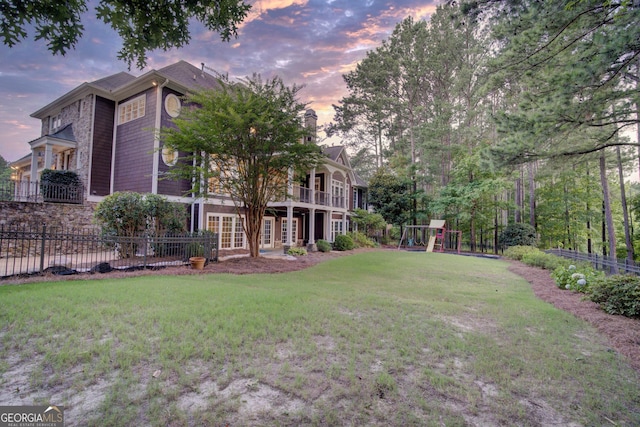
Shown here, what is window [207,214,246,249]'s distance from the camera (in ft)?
48.1

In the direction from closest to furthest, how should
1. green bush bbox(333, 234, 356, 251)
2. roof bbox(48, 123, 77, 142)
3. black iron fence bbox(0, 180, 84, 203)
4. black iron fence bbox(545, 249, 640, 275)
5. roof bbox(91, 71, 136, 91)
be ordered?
black iron fence bbox(545, 249, 640, 275)
black iron fence bbox(0, 180, 84, 203)
roof bbox(91, 71, 136, 91)
roof bbox(48, 123, 77, 142)
green bush bbox(333, 234, 356, 251)

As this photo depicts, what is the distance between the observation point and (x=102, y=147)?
1473cm

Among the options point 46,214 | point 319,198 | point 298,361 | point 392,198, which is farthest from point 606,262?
point 46,214

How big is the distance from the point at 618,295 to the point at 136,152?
17.6 m

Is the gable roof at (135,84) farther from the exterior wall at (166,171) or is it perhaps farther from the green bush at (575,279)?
the green bush at (575,279)

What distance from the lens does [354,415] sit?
2.24 metres

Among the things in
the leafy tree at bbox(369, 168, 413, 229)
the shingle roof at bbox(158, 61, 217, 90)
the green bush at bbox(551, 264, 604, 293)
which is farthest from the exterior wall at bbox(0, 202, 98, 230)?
the leafy tree at bbox(369, 168, 413, 229)

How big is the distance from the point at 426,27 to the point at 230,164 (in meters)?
20.8

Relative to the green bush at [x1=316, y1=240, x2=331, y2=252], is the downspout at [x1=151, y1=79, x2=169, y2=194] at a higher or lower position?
higher

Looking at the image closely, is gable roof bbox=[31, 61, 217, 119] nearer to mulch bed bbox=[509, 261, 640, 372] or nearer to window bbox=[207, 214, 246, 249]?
window bbox=[207, 214, 246, 249]

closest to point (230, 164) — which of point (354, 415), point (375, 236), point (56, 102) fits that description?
point (354, 415)

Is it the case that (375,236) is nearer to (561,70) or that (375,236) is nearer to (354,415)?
(561,70)

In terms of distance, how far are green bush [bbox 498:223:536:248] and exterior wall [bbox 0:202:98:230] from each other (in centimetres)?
2405

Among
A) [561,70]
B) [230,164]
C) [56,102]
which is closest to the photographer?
[561,70]
